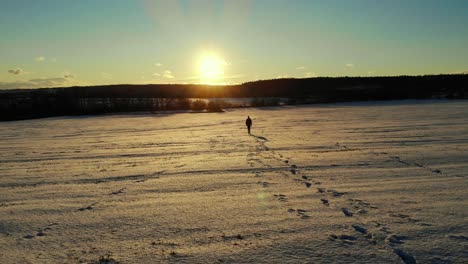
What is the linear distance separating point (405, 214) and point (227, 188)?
3531mm

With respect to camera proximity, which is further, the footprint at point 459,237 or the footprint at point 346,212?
the footprint at point 346,212

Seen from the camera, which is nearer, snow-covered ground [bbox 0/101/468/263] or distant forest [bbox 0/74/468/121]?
snow-covered ground [bbox 0/101/468/263]

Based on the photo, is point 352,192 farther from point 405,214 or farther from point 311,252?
point 311,252

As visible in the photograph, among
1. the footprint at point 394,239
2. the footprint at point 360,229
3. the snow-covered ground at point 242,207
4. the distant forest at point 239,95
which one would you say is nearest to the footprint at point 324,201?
the snow-covered ground at point 242,207

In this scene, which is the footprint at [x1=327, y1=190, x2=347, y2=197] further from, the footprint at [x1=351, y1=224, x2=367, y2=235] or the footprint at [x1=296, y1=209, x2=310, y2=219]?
the footprint at [x1=351, y1=224, x2=367, y2=235]

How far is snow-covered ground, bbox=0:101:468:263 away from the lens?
496cm

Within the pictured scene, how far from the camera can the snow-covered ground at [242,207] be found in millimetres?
4965

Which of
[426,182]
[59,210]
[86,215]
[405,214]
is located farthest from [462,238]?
[59,210]

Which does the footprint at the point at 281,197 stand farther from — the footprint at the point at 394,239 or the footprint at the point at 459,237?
the footprint at the point at 459,237

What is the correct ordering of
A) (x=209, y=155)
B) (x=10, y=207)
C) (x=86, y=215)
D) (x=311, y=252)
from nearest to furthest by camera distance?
1. (x=311, y=252)
2. (x=86, y=215)
3. (x=10, y=207)
4. (x=209, y=155)

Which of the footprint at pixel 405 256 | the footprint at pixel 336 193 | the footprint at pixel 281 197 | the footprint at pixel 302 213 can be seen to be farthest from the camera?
the footprint at pixel 336 193

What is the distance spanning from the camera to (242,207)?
22.2 feet

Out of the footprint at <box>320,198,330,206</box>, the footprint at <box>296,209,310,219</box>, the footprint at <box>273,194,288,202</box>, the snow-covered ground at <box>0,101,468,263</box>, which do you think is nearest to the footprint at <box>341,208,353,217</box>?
the snow-covered ground at <box>0,101,468,263</box>

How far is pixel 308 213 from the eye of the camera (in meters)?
6.25
